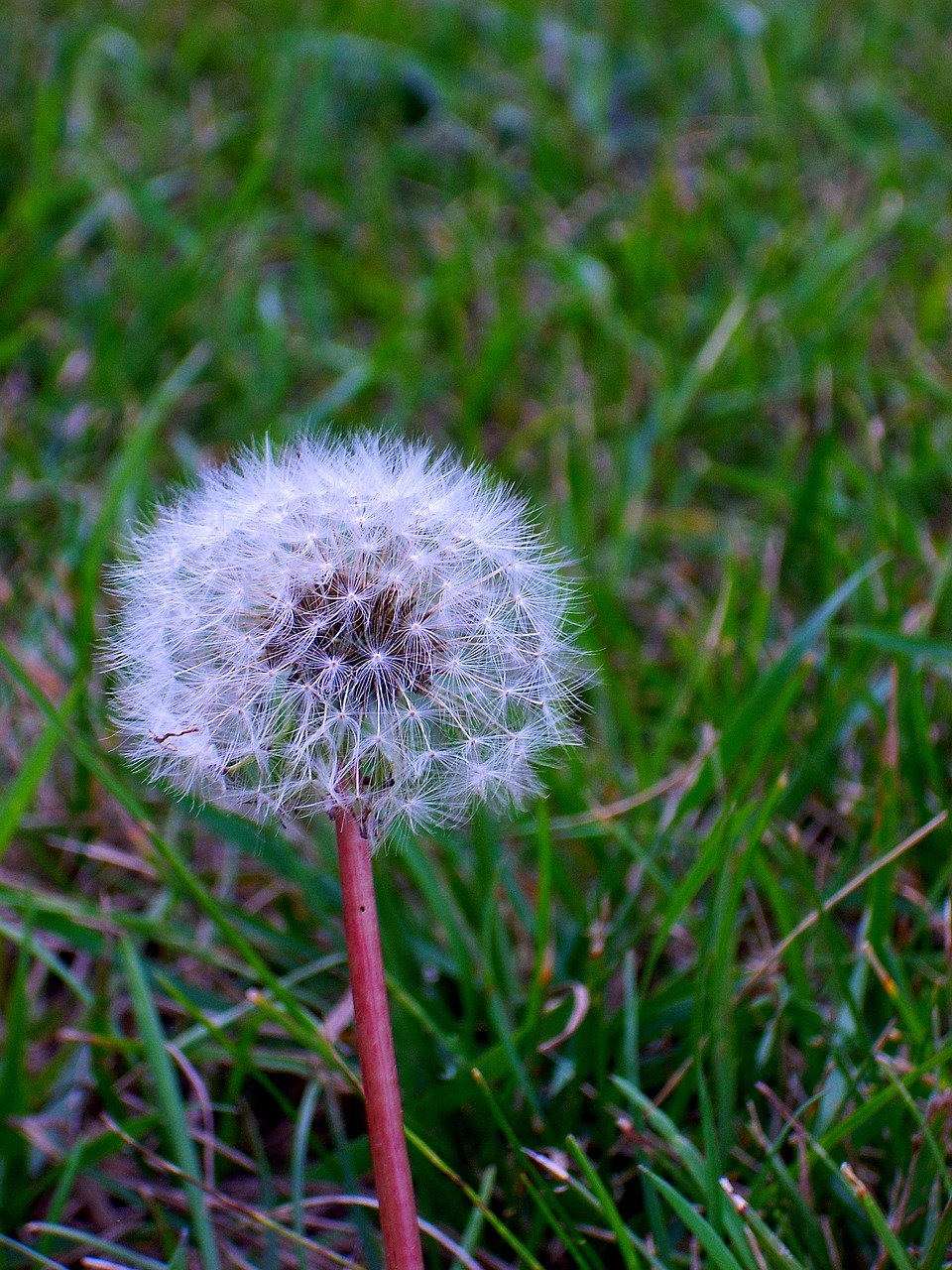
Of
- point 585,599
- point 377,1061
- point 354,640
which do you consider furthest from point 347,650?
point 585,599

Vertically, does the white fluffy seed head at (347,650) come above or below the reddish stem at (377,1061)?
above

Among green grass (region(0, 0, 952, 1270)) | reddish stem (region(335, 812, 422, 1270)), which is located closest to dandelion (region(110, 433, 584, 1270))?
reddish stem (region(335, 812, 422, 1270))

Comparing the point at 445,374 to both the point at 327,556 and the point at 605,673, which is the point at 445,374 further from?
the point at 327,556

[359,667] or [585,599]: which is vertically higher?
[585,599]

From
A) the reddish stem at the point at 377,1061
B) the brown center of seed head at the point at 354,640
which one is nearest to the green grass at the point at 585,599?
the reddish stem at the point at 377,1061

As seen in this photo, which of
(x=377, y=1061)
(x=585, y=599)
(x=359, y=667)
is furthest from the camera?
(x=585, y=599)

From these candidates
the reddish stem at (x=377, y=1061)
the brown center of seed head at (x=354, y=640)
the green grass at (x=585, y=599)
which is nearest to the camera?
the reddish stem at (x=377, y=1061)

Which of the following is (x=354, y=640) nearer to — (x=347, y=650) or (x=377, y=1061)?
(x=347, y=650)

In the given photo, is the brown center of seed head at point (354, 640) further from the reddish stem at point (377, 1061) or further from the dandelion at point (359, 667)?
the reddish stem at point (377, 1061)
